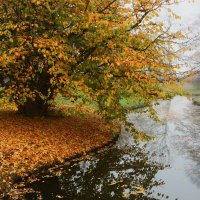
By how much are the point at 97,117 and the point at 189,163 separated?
9281 mm

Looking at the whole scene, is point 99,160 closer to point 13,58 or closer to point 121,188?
point 121,188

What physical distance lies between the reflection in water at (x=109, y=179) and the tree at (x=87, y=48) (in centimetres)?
285

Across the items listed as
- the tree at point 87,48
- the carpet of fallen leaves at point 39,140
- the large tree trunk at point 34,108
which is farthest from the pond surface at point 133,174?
the large tree trunk at point 34,108

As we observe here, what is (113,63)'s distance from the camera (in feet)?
49.4

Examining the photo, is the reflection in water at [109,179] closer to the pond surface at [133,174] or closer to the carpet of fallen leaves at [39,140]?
the pond surface at [133,174]

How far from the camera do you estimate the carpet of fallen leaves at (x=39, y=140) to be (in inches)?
518

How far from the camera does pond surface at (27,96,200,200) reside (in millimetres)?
11742

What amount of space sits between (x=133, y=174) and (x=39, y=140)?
491cm

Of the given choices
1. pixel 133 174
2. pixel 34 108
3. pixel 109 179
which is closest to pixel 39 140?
pixel 34 108

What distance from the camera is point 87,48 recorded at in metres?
16.7

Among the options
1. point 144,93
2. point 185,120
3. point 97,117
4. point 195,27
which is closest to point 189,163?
point 144,93

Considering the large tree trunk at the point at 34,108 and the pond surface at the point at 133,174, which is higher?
Answer: the large tree trunk at the point at 34,108

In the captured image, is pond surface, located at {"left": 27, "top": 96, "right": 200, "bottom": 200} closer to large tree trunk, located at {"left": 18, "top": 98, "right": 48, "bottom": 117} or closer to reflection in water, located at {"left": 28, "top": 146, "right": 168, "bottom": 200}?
reflection in water, located at {"left": 28, "top": 146, "right": 168, "bottom": 200}

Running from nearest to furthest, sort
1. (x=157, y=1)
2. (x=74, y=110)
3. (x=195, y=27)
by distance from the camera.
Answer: (x=157, y=1), (x=74, y=110), (x=195, y=27)
